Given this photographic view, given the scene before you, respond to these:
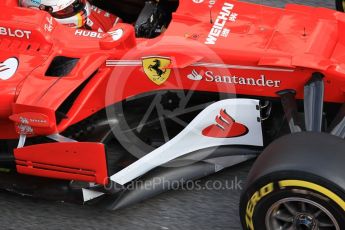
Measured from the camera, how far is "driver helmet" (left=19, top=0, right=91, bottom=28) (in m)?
4.16

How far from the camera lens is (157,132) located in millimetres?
3885

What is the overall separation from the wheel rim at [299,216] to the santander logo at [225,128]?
65 cm

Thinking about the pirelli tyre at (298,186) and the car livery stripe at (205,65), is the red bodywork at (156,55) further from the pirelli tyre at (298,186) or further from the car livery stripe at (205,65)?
the pirelli tyre at (298,186)

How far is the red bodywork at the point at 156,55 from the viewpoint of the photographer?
3484 mm

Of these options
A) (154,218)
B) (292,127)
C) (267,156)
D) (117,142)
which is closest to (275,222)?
(267,156)

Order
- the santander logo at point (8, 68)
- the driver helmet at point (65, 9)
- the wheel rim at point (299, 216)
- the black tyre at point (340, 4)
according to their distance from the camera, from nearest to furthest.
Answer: the wheel rim at point (299, 216) < the santander logo at point (8, 68) < the driver helmet at point (65, 9) < the black tyre at point (340, 4)

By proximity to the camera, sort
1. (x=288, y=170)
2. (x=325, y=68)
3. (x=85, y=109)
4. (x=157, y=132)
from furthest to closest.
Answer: (x=157, y=132) < (x=85, y=109) < (x=325, y=68) < (x=288, y=170)

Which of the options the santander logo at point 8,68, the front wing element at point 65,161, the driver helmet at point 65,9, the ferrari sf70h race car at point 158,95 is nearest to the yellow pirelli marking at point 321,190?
the ferrari sf70h race car at point 158,95

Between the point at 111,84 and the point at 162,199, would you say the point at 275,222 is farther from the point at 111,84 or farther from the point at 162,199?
the point at 111,84

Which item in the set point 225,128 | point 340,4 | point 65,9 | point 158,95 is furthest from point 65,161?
point 340,4

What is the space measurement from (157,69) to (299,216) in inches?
42.9

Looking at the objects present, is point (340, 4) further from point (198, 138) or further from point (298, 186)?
point (298, 186)

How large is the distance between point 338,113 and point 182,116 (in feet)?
2.80

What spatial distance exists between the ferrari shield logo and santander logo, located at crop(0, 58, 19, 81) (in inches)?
28.5
